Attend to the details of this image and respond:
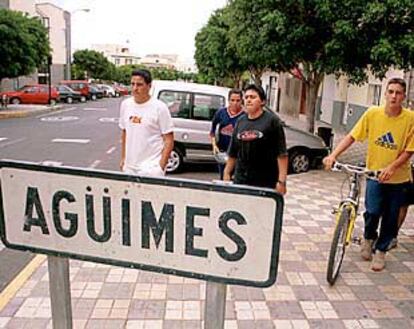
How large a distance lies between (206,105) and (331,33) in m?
2.71

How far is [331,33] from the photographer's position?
8.46 metres

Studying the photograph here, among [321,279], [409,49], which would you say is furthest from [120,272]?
[409,49]

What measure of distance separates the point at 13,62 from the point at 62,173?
2194cm

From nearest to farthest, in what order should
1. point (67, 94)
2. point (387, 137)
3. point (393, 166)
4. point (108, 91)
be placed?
1. point (393, 166)
2. point (387, 137)
3. point (67, 94)
4. point (108, 91)

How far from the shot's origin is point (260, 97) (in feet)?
13.6

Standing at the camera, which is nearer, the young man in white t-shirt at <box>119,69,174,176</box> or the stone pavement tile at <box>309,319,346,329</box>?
the stone pavement tile at <box>309,319,346,329</box>

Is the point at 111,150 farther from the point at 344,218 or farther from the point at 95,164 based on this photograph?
the point at 344,218

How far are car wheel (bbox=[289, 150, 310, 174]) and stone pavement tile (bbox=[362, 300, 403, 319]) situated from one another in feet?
19.3

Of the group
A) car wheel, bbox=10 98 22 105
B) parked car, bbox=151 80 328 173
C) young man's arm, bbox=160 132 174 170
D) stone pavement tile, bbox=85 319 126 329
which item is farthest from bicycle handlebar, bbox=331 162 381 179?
car wheel, bbox=10 98 22 105

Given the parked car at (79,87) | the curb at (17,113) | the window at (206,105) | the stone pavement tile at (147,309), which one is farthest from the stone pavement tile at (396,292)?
the parked car at (79,87)

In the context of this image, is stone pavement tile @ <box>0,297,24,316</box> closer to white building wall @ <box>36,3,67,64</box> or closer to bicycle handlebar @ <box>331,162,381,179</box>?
bicycle handlebar @ <box>331,162,381,179</box>

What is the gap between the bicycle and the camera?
3.98m

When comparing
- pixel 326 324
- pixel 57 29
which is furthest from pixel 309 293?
pixel 57 29

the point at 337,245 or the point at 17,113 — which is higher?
the point at 337,245
